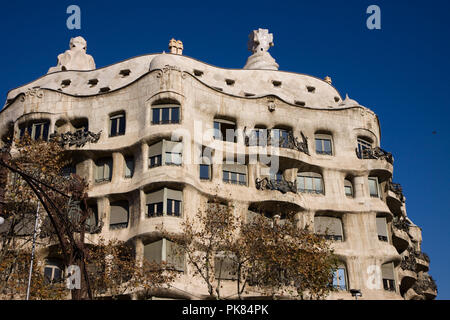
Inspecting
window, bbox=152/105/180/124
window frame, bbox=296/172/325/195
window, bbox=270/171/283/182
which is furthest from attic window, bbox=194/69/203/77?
window frame, bbox=296/172/325/195

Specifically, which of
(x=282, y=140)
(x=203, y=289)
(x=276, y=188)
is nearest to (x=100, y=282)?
(x=203, y=289)

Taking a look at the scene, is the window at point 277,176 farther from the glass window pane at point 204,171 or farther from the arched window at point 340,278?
the arched window at point 340,278

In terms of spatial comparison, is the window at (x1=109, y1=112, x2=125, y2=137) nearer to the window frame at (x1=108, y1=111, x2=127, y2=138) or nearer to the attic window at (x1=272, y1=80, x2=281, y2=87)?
the window frame at (x1=108, y1=111, x2=127, y2=138)

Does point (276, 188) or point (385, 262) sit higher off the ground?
point (276, 188)

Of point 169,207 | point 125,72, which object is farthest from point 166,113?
point 125,72

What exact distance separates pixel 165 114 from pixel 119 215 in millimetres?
7157

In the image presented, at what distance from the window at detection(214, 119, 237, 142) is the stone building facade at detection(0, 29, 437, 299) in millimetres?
75

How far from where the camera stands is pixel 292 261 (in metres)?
31.5

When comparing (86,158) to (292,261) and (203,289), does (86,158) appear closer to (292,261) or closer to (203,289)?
(203,289)

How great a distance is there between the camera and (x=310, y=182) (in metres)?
44.0

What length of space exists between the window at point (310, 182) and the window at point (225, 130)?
5.45m

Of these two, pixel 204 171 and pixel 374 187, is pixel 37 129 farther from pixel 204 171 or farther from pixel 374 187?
pixel 374 187

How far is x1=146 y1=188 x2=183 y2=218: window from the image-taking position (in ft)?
122

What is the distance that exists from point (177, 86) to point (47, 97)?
9666mm
